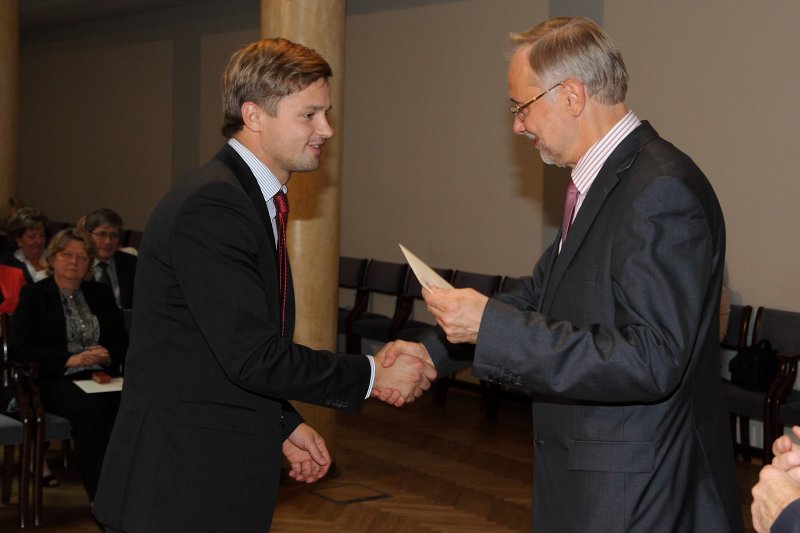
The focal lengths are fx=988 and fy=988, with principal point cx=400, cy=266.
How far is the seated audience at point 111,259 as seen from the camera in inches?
273

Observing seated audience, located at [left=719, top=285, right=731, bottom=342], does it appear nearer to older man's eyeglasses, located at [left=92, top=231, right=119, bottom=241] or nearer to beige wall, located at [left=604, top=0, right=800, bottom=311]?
beige wall, located at [left=604, top=0, right=800, bottom=311]

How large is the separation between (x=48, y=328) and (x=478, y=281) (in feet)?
13.1

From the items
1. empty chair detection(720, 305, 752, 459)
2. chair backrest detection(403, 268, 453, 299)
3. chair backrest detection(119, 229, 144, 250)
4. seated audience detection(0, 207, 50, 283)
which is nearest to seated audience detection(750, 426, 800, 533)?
empty chair detection(720, 305, 752, 459)

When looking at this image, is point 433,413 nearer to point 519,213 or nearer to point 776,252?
point 519,213

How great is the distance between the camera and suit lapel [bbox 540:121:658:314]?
226cm

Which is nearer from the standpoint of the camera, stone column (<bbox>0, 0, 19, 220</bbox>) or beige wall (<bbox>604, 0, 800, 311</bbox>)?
beige wall (<bbox>604, 0, 800, 311</bbox>)

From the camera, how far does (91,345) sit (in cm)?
554

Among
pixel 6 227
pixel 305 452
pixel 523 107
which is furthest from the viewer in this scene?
pixel 6 227

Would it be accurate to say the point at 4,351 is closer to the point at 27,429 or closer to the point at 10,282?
the point at 27,429

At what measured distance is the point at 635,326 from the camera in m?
2.07

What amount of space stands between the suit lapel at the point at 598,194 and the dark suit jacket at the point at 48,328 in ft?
12.2

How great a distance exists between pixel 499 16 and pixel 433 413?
3.52 meters

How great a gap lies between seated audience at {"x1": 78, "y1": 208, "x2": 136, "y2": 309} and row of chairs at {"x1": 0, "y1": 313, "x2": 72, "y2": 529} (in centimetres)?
166

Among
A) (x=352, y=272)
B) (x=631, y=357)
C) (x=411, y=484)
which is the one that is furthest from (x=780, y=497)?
(x=352, y=272)
